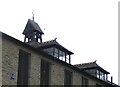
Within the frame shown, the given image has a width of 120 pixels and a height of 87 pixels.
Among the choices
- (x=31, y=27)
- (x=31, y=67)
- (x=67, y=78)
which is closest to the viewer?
(x=31, y=67)

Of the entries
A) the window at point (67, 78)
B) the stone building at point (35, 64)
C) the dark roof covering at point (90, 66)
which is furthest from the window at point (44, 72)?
the dark roof covering at point (90, 66)

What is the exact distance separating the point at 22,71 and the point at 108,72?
58.6 ft

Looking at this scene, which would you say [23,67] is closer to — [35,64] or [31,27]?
[35,64]

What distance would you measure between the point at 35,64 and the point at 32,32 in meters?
10.9

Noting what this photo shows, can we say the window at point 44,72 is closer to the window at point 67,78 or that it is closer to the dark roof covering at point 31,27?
the window at point 67,78

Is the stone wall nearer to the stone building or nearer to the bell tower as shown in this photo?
the stone building

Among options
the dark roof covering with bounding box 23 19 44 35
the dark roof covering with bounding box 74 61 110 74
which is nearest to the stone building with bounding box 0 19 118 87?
the dark roof covering with bounding box 23 19 44 35

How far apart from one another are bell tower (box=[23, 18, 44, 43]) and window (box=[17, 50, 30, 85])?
10719 mm

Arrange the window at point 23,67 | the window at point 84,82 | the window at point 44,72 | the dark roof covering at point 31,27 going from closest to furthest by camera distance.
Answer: the window at point 23,67
the window at point 44,72
the window at point 84,82
the dark roof covering at point 31,27

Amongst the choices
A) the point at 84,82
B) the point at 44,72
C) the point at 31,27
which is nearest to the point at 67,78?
the point at 84,82

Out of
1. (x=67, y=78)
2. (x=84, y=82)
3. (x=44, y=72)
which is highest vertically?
(x=44, y=72)

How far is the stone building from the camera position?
29.0m

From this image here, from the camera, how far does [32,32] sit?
42.5 m

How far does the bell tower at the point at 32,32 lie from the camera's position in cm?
4203
